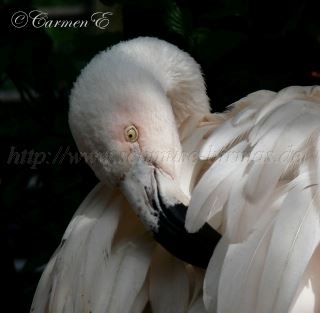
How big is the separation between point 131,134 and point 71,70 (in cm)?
39

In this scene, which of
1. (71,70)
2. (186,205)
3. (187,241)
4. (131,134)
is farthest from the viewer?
(71,70)

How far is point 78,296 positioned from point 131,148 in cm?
59

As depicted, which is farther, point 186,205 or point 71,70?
point 71,70

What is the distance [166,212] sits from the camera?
2.66 metres

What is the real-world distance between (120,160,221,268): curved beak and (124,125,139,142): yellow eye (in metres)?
0.08

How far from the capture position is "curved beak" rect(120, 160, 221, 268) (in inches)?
97.2

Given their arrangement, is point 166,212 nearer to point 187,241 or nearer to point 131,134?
point 187,241

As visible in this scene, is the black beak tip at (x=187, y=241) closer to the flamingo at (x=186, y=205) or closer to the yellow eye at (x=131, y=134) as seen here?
the flamingo at (x=186, y=205)

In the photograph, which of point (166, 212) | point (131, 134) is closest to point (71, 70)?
point (131, 134)

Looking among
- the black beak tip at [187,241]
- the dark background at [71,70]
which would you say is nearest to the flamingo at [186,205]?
the black beak tip at [187,241]

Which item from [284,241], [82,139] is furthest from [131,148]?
[284,241]

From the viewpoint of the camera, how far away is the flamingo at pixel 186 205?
2.19 meters

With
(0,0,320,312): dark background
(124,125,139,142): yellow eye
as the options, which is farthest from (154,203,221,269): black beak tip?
(0,0,320,312): dark background

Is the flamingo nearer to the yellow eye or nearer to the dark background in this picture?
the yellow eye
